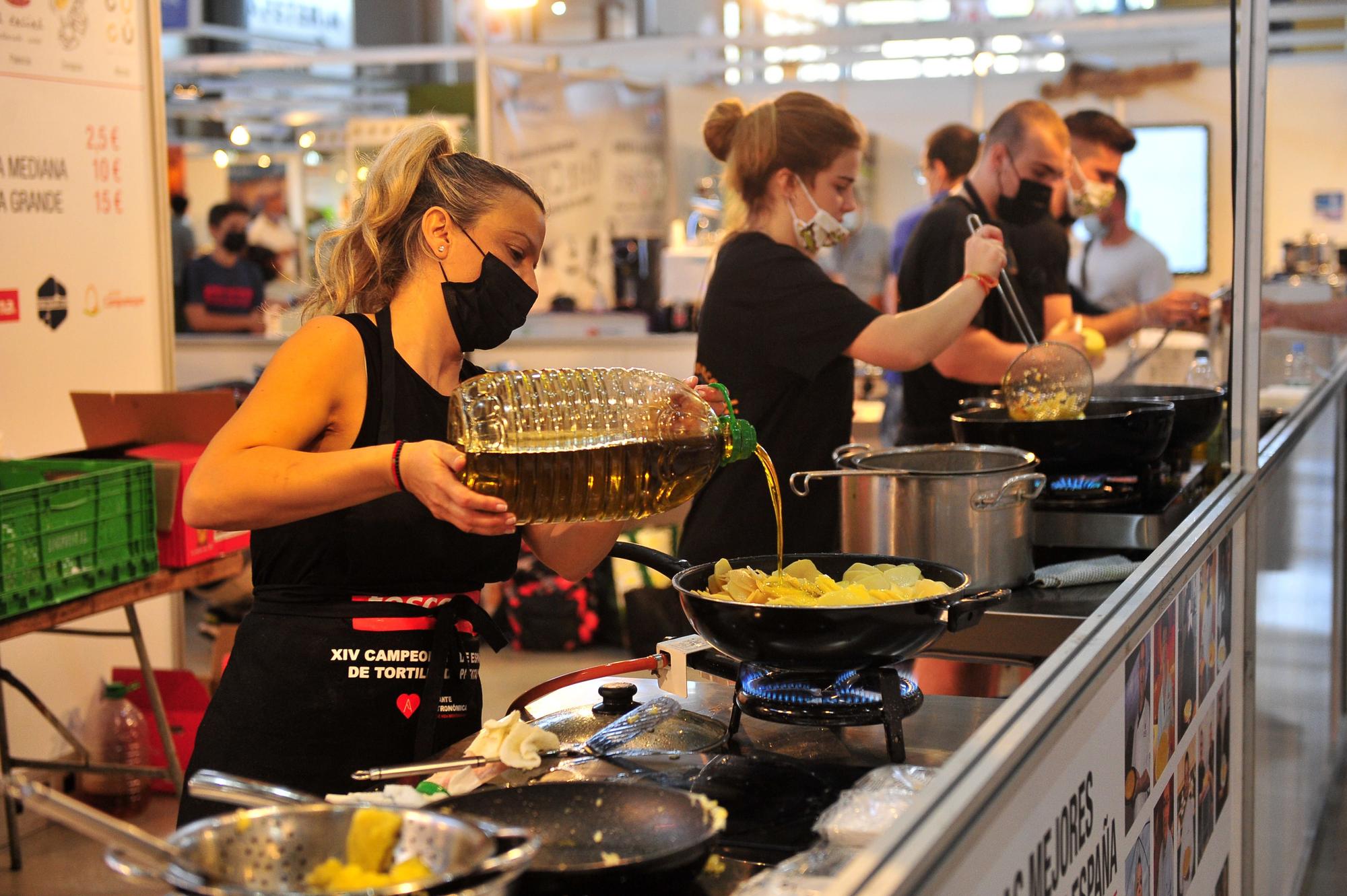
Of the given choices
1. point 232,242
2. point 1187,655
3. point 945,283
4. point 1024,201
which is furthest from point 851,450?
point 232,242

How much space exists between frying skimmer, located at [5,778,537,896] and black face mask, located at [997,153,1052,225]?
301cm

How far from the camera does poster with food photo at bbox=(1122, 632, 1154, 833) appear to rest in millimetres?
1703

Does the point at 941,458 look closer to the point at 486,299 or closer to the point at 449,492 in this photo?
the point at 486,299

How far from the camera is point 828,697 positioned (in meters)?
1.52

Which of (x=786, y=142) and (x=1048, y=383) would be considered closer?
(x=1048, y=383)

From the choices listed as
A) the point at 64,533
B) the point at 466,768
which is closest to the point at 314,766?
the point at 466,768

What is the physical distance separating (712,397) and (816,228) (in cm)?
119

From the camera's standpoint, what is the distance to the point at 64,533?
3271 mm

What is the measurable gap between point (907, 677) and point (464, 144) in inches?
44.0

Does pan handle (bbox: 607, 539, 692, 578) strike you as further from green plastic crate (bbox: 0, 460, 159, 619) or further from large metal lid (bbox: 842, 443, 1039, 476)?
green plastic crate (bbox: 0, 460, 159, 619)

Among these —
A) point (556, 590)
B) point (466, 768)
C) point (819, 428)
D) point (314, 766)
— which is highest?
point (819, 428)

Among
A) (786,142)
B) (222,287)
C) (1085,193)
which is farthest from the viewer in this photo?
(222,287)

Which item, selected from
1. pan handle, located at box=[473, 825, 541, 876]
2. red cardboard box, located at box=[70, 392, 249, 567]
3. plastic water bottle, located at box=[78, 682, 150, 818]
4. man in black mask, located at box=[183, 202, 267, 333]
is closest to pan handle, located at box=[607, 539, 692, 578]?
pan handle, located at box=[473, 825, 541, 876]

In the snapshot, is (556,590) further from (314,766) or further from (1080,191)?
(314,766)
